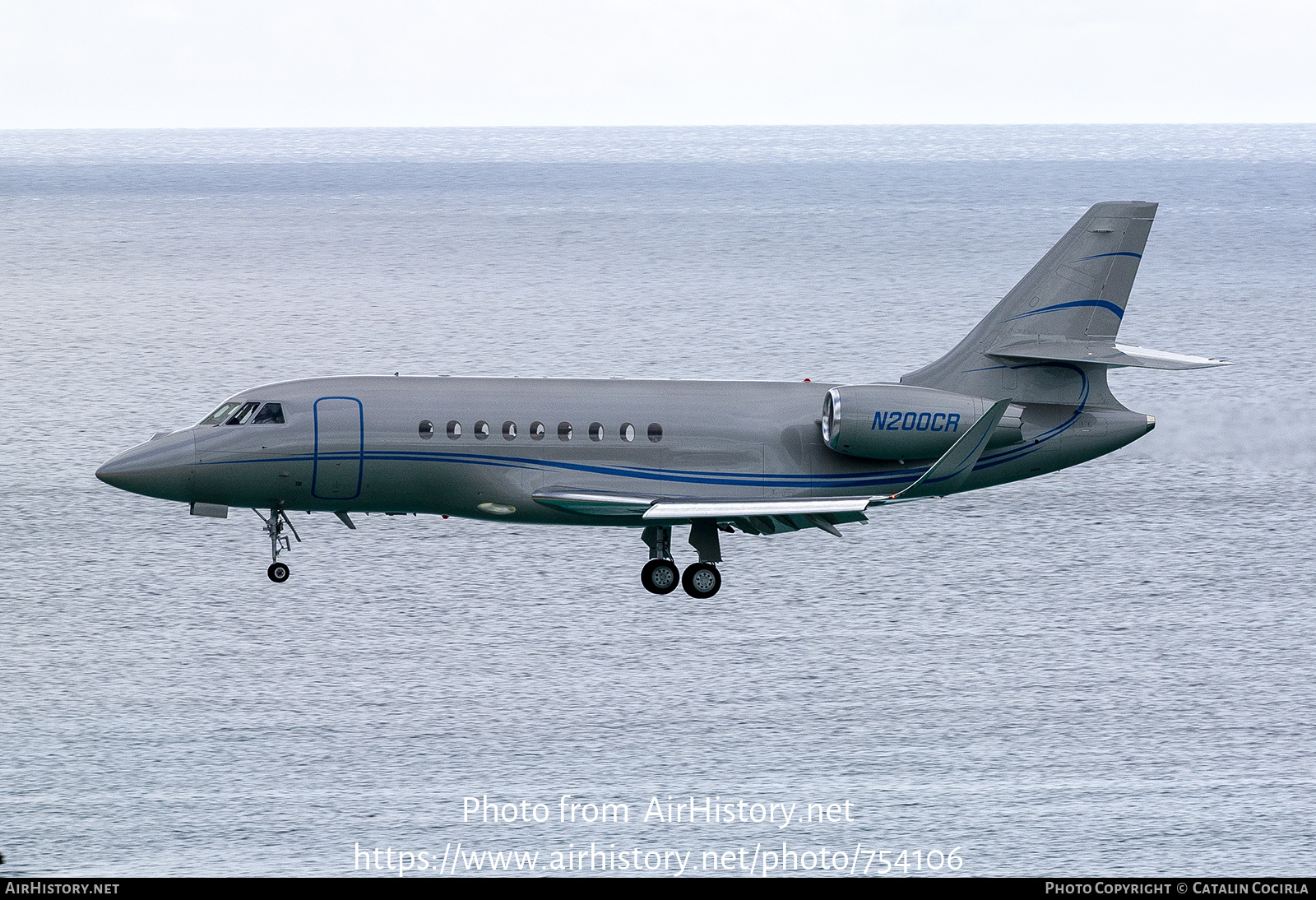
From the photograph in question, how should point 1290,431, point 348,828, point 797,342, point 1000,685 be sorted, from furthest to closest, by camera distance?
1. point 797,342
2. point 1290,431
3. point 1000,685
4. point 348,828

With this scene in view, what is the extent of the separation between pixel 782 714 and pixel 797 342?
71.5 m

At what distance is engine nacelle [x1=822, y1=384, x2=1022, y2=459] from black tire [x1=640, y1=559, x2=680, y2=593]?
5264mm

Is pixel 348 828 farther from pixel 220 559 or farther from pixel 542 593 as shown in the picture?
pixel 220 559

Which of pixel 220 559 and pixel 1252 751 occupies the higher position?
pixel 220 559

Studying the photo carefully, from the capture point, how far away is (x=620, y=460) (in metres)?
43.4

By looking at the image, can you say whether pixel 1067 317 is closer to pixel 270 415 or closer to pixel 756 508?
pixel 756 508

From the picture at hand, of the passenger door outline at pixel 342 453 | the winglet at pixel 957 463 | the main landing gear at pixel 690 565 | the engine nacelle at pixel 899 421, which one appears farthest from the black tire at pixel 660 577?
the passenger door outline at pixel 342 453

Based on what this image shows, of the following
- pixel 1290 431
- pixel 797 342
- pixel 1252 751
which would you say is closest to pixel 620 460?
pixel 1252 751

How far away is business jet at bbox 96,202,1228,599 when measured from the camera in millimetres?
42625

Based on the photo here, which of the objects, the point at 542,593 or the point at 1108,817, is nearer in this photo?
the point at 1108,817

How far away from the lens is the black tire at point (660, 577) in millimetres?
43688

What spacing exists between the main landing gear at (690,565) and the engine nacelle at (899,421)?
4.03 metres

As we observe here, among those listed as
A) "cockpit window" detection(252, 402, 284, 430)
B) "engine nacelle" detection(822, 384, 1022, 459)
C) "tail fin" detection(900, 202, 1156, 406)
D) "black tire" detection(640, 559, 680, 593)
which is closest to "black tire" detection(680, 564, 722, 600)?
"black tire" detection(640, 559, 680, 593)

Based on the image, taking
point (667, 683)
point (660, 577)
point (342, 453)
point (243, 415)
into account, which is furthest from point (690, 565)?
point (243, 415)
